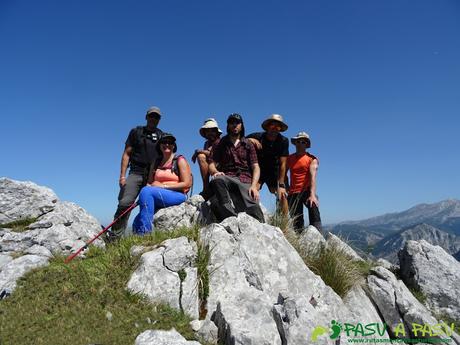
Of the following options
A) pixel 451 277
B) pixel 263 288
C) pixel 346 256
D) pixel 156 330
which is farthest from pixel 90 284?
pixel 451 277

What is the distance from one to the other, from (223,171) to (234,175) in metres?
0.40

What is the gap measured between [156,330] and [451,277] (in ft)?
33.6

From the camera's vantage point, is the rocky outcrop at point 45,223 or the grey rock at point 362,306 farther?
the rocky outcrop at point 45,223

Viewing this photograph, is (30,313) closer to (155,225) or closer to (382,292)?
(155,225)

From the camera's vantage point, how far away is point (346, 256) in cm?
928

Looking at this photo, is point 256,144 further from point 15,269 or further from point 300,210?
point 15,269

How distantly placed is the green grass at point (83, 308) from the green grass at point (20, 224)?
16.0 feet

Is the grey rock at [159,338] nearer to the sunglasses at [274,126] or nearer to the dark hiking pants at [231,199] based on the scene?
the dark hiking pants at [231,199]

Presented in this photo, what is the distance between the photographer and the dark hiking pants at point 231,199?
8.15 metres

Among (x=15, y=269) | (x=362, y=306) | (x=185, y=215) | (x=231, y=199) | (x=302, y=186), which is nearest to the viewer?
(x=15, y=269)

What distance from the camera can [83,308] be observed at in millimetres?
5262

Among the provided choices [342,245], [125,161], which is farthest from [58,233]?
[342,245]

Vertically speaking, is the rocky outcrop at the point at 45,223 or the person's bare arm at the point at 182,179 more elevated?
the person's bare arm at the point at 182,179

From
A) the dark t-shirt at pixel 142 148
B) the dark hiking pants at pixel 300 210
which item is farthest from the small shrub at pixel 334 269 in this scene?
the dark t-shirt at pixel 142 148
